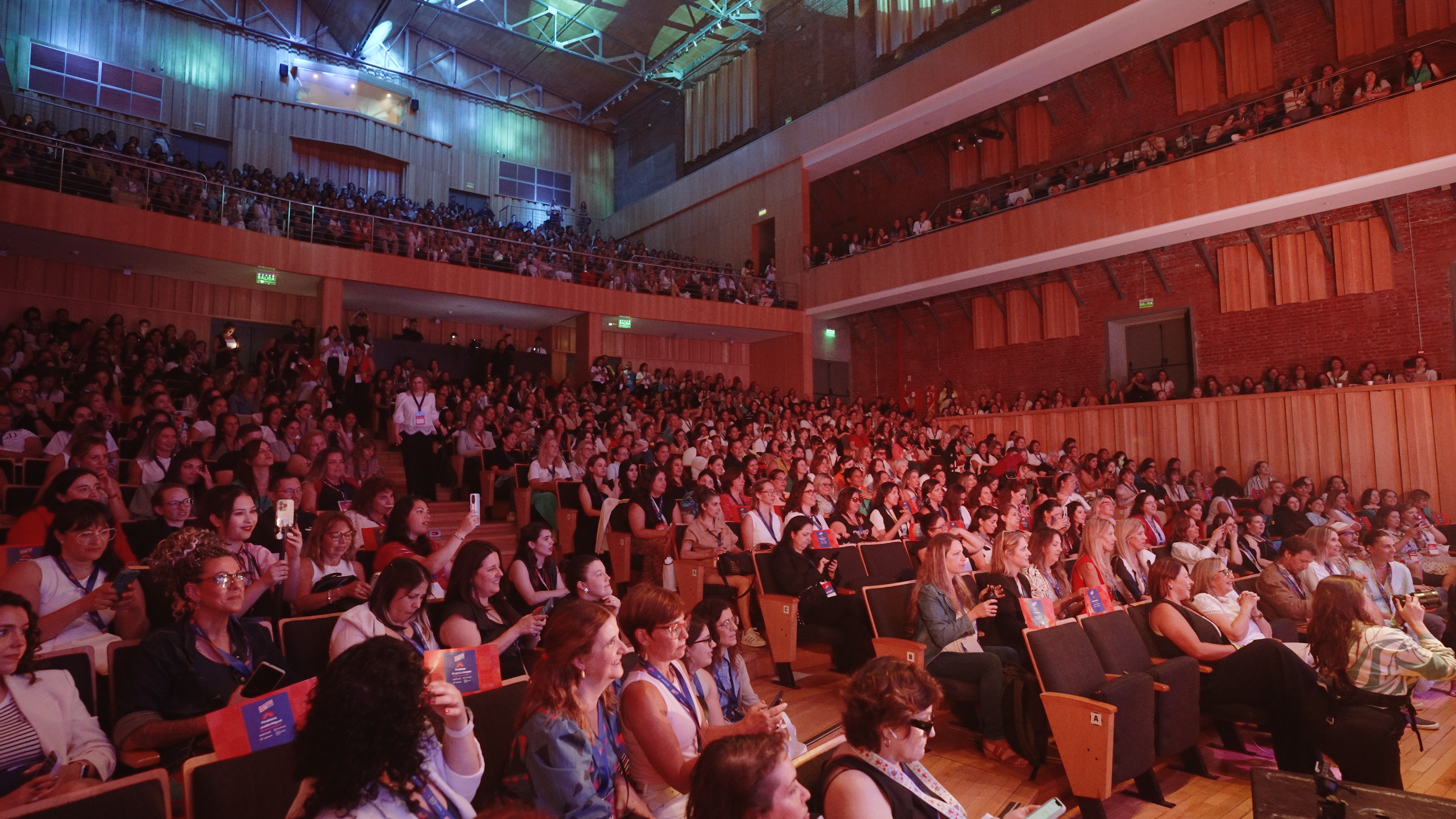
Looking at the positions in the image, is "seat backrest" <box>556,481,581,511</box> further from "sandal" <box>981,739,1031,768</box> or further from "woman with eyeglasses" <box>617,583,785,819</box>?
"woman with eyeglasses" <box>617,583,785,819</box>

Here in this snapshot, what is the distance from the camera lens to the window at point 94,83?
40.0 ft

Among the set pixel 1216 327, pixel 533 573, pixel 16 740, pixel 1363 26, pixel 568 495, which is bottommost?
pixel 16 740

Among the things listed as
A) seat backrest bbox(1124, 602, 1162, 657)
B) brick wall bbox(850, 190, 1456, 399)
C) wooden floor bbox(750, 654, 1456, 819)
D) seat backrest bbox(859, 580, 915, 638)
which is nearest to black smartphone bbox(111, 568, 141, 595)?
wooden floor bbox(750, 654, 1456, 819)

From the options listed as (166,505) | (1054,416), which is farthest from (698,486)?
(1054,416)

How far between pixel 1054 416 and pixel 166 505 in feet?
36.6

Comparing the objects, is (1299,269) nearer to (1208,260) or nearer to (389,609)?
(1208,260)

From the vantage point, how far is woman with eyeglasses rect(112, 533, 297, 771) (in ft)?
6.90

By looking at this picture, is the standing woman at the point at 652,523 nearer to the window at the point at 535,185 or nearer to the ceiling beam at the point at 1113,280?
the ceiling beam at the point at 1113,280

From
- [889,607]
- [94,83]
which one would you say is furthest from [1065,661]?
[94,83]

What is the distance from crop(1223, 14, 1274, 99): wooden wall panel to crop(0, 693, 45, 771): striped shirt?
13.2 meters

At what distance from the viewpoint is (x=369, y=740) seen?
1.36 meters

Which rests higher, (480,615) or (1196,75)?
(1196,75)

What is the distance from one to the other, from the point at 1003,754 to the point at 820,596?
4.85 ft

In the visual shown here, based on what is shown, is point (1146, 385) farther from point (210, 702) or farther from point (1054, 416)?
point (210, 702)
